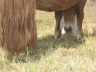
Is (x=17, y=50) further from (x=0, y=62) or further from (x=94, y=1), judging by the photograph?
(x=94, y=1)

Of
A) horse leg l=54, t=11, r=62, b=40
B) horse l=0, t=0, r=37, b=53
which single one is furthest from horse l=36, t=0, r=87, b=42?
horse l=0, t=0, r=37, b=53

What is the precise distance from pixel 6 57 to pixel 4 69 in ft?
1.28

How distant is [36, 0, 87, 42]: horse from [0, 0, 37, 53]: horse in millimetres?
556

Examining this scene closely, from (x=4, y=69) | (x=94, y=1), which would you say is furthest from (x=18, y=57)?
(x=94, y=1)

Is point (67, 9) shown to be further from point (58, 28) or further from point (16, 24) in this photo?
point (16, 24)

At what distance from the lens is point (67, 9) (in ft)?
14.8

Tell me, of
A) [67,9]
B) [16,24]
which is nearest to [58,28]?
[67,9]

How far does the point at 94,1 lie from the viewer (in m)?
18.3

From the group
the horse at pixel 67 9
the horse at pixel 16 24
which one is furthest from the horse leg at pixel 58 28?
the horse at pixel 16 24

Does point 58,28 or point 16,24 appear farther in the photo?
point 58,28

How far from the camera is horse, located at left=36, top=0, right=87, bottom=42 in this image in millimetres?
3760

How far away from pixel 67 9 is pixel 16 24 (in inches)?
72.2

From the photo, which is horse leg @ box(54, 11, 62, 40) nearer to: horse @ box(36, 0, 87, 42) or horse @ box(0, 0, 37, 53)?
horse @ box(36, 0, 87, 42)

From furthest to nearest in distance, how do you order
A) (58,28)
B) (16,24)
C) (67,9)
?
(58,28)
(67,9)
(16,24)
